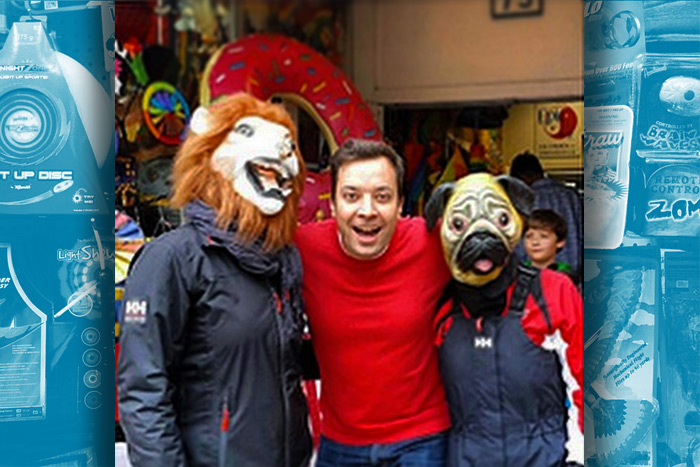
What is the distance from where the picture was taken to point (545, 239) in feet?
11.2

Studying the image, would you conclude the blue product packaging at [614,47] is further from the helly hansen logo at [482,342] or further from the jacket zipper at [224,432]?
the jacket zipper at [224,432]

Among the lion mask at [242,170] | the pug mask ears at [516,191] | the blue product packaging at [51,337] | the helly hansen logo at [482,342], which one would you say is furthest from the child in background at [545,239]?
the blue product packaging at [51,337]

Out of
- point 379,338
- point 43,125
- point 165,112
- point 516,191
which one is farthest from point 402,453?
point 165,112

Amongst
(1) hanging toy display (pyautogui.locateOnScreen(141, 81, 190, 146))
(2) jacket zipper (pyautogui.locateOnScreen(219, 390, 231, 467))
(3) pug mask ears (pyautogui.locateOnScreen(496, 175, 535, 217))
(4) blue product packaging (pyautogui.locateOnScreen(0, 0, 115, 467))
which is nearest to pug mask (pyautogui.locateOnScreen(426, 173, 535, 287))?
(3) pug mask ears (pyautogui.locateOnScreen(496, 175, 535, 217))

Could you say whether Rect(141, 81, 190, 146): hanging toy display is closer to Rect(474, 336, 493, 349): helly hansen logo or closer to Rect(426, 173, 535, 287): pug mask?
Rect(426, 173, 535, 287): pug mask

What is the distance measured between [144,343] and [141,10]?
2.36 meters

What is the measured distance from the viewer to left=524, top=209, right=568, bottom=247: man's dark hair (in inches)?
133

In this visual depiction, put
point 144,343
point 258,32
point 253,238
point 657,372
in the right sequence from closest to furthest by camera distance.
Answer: point 657,372 → point 144,343 → point 253,238 → point 258,32

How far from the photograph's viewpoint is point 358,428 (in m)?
2.61

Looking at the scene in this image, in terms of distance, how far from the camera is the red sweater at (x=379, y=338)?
2.58m

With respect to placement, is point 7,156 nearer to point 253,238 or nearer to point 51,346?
point 51,346

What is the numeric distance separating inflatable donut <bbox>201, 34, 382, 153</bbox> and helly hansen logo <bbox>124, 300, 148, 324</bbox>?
1.88 m

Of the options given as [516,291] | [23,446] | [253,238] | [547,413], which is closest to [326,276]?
[253,238]

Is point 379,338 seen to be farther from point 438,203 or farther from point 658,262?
point 658,262
